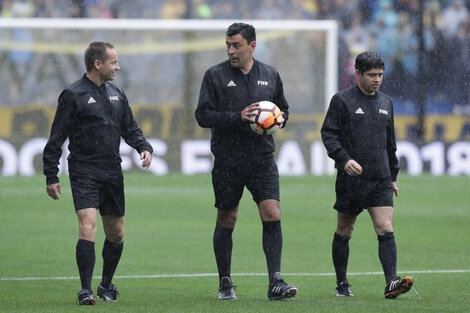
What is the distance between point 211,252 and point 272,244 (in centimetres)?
460

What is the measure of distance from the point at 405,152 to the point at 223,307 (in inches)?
727

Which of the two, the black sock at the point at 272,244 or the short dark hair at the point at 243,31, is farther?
the short dark hair at the point at 243,31

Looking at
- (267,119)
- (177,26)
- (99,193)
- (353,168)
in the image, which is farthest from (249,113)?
(177,26)

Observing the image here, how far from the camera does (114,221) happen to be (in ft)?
32.9

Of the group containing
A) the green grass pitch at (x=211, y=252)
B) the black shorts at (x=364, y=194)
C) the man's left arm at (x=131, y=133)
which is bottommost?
the green grass pitch at (x=211, y=252)

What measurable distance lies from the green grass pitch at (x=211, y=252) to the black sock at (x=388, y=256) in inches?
10.1

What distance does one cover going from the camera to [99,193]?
9891mm

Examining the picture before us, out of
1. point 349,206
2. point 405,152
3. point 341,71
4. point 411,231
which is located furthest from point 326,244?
point 341,71

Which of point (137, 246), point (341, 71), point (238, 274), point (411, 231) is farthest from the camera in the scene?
point (341, 71)

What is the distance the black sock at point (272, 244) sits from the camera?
995 cm

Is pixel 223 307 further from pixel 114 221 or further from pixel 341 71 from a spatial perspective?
pixel 341 71

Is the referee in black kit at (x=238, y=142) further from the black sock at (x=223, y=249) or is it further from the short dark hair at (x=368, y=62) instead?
the short dark hair at (x=368, y=62)

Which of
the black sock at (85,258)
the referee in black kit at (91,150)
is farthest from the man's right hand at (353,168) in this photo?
the black sock at (85,258)

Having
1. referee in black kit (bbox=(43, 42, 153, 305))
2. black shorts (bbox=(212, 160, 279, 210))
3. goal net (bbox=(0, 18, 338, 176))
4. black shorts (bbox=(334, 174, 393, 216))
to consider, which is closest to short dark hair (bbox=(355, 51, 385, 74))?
black shorts (bbox=(334, 174, 393, 216))
